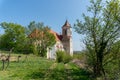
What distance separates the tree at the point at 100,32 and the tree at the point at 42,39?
5921 centimetres

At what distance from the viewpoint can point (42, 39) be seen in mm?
95000

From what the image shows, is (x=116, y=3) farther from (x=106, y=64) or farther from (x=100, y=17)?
(x=106, y=64)

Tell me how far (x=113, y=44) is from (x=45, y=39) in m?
63.3

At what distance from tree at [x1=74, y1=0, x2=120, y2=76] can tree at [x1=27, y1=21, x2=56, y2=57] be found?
194ft

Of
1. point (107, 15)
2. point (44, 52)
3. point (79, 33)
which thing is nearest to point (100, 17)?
point (107, 15)

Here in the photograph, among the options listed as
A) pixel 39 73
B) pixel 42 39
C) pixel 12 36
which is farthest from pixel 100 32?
pixel 12 36

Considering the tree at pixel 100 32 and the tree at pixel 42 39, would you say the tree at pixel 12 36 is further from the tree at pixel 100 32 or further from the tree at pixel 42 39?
the tree at pixel 100 32

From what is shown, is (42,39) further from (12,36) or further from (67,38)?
(67,38)

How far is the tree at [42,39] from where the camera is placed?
93.4 m

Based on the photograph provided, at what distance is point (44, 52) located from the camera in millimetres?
93188

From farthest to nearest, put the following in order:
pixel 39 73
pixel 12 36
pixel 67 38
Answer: pixel 67 38, pixel 12 36, pixel 39 73

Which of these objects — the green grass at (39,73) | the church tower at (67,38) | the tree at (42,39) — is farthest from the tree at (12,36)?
the green grass at (39,73)

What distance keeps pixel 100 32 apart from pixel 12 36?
72505 millimetres

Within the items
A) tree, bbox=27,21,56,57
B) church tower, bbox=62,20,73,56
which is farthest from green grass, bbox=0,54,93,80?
church tower, bbox=62,20,73,56
